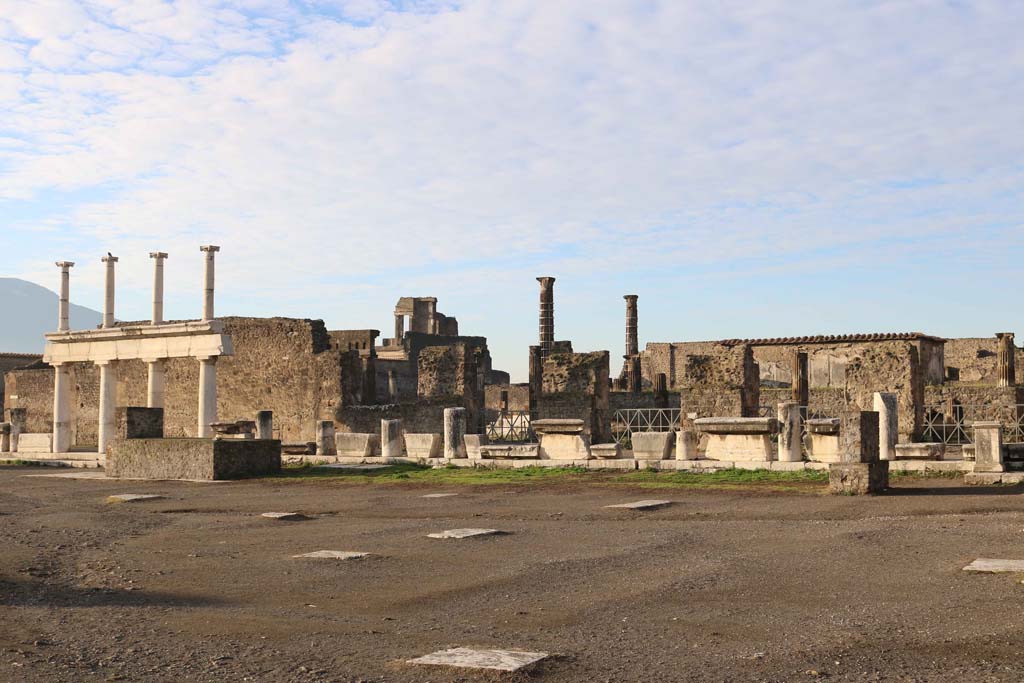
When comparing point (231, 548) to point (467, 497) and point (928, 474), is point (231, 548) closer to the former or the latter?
point (467, 497)

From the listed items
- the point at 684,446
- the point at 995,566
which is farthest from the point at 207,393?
the point at 995,566

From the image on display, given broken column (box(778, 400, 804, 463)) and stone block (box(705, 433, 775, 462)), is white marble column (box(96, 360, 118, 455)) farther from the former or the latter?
broken column (box(778, 400, 804, 463))

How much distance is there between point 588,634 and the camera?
18.5 ft

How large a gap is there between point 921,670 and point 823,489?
29.9ft

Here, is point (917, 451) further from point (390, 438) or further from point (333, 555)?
point (333, 555)

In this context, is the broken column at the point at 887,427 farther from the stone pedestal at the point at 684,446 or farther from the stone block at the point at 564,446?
the stone block at the point at 564,446

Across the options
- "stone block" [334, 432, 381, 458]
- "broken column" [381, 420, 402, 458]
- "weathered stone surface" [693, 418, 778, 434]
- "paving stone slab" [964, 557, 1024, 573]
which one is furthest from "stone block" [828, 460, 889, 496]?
"stone block" [334, 432, 381, 458]

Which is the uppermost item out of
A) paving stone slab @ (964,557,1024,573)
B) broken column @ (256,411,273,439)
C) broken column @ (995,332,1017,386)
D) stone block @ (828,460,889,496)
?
broken column @ (995,332,1017,386)

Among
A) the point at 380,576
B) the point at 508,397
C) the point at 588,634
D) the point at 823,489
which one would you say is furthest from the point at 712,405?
the point at 508,397

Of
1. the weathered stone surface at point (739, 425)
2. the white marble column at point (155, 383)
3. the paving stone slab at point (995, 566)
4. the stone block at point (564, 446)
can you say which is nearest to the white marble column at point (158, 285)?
the white marble column at point (155, 383)

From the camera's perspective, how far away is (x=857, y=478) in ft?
42.6

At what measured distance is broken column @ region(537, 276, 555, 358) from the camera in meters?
38.7

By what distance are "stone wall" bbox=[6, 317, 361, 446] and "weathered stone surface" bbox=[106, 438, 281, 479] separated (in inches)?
458

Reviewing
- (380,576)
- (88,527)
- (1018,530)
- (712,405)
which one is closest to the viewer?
(380,576)
